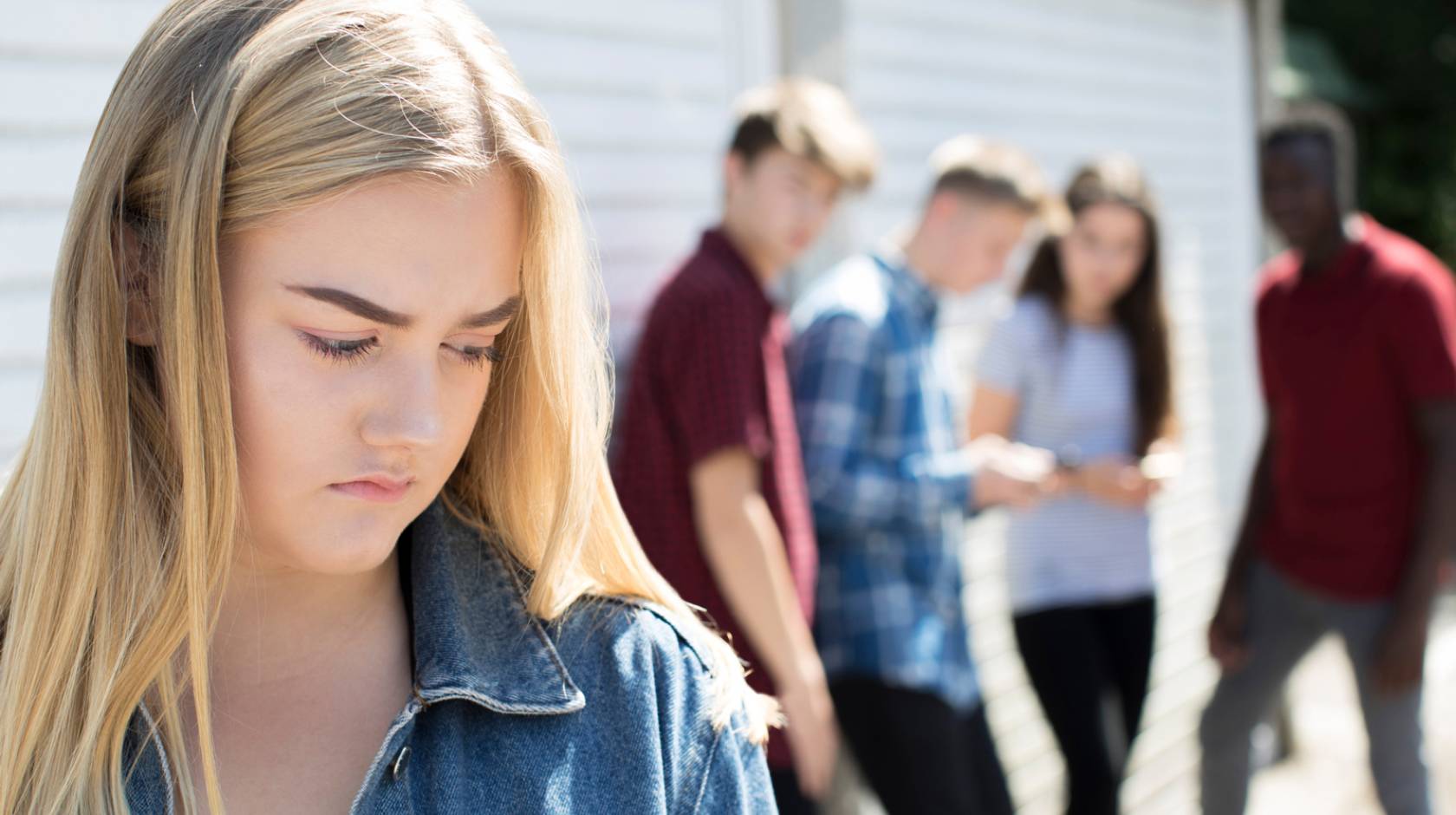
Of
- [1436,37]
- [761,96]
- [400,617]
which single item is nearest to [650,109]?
[761,96]

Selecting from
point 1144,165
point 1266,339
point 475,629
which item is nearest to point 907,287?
point 1266,339

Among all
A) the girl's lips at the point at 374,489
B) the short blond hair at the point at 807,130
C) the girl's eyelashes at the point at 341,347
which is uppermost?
the short blond hair at the point at 807,130

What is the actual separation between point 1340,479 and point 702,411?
1.97 meters

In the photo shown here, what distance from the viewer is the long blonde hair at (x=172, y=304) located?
1185 millimetres

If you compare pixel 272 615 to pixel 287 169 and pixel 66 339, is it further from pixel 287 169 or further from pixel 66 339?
pixel 287 169

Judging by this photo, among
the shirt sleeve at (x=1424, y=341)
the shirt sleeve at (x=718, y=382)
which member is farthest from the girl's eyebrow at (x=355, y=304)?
the shirt sleeve at (x=1424, y=341)

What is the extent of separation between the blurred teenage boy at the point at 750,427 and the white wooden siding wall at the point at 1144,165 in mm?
1022

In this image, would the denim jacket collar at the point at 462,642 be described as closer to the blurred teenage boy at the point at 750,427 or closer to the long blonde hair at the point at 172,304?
the long blonde hair at the point at 172,304

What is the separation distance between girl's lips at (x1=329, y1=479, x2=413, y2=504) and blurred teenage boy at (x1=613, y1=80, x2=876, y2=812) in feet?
4.87

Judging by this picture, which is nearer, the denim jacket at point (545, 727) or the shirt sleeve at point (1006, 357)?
the denim jacket at point (545, 727)

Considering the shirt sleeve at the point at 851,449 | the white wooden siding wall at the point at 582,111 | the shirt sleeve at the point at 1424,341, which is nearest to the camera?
the white wooden siding wall at the point at 582,111

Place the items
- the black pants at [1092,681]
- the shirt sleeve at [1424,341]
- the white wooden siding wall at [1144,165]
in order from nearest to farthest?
1. the shirt sleeve at [1424,341]
2. the black pants at [1092,681]
3. the white wooden siding wall at [1144,165]

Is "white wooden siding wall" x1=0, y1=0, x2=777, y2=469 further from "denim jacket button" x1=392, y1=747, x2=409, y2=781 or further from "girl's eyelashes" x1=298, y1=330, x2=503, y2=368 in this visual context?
"denim jacket button" x1=392, y1=747, x2=409, y2=781

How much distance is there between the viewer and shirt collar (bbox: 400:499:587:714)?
1.32 meters
